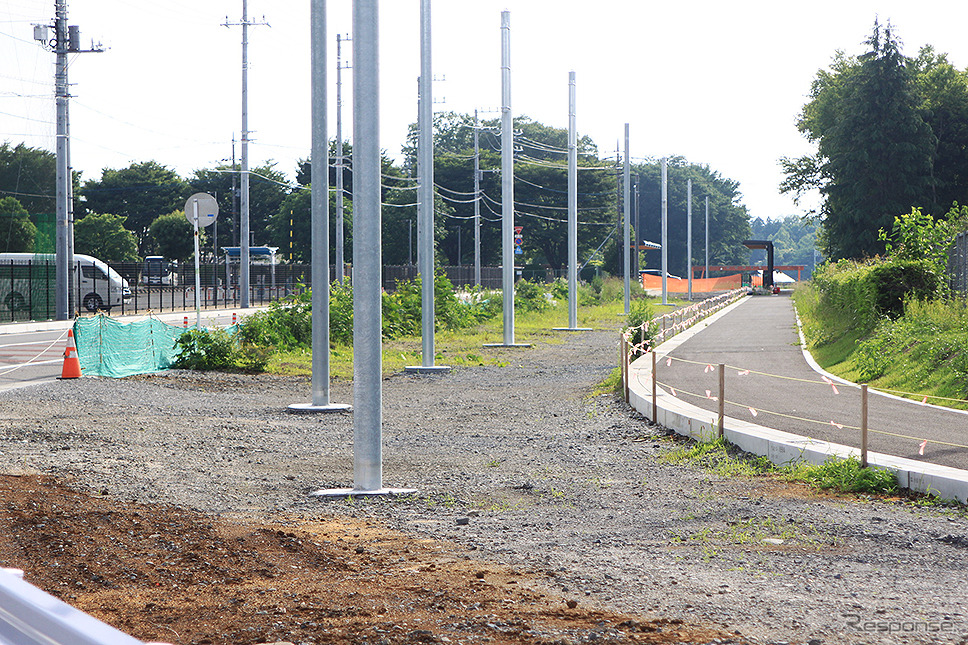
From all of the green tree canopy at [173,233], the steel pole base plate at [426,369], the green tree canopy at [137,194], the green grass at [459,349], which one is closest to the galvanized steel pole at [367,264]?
the green grass at [459,349]

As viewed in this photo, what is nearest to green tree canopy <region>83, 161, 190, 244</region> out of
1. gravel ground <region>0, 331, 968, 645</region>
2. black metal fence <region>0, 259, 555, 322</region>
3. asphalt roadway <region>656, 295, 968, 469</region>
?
black metal fence <region>0, 259, 555, 322</region>

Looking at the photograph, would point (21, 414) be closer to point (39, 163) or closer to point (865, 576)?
point (865, 576)

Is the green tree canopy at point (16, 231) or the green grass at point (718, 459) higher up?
the green tree canopy at point (16, 231)

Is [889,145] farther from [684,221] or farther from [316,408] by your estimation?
[684,221]

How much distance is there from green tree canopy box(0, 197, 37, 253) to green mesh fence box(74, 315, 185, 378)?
19.8 metres

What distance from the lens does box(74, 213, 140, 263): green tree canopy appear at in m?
74.6

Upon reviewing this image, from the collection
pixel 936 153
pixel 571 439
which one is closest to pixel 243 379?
pixel 571 439

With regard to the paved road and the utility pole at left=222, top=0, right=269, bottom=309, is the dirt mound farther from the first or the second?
the utility pole at left=222, top=0, right=269, bottom=309

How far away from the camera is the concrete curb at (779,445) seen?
8.05m

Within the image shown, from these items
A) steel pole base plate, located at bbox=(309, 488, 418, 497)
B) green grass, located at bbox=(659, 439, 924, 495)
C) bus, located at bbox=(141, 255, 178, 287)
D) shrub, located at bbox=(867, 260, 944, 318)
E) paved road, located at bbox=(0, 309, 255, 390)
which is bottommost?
steel pole base plate, located at bbox=(309, 488, 418, 497)

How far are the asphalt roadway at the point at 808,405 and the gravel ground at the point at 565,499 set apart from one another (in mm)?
1470

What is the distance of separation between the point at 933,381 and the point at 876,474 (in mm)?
6275

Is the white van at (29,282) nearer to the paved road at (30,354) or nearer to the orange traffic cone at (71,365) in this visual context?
the paved road at (30,354)

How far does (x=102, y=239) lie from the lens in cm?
7462
